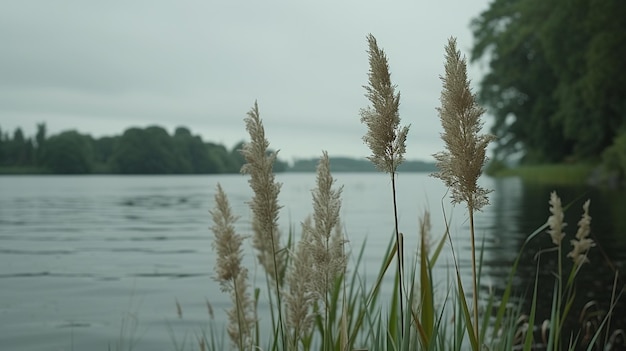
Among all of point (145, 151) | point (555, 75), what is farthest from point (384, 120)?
point (145, 151)

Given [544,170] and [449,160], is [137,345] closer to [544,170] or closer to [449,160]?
[449,160]

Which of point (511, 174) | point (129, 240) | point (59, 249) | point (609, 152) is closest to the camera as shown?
point (59, 249)

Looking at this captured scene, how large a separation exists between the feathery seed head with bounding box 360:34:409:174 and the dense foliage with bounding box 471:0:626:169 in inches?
1789

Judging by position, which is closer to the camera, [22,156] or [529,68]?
Result: [529,68]

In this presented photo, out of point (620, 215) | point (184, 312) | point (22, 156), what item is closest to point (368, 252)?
point (184, 312)

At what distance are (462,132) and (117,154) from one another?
6780 inches

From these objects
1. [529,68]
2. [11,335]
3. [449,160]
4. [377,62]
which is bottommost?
[11,335]

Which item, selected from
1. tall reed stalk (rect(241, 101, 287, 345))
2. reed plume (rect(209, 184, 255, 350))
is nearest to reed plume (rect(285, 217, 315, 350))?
tall reed stalk (rect(241, 101, 287, 345))

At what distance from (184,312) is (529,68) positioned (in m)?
63.2

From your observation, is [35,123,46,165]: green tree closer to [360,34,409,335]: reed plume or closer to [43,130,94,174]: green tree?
[43,130,94,174]: green tree

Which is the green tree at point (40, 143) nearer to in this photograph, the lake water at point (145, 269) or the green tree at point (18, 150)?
the green tree at point (18, 150)

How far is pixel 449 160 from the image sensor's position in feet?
8.78

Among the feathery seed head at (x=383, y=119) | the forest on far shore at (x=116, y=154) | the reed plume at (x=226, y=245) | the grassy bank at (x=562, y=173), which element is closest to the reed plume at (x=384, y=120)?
the feathery seed head at (x=383, y=119)

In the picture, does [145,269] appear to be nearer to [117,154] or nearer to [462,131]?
[462,131]
